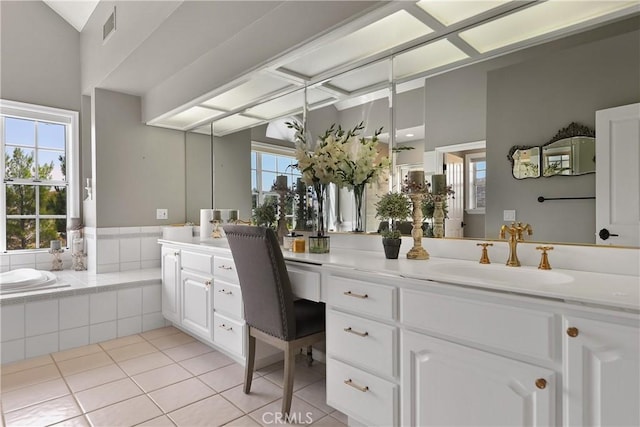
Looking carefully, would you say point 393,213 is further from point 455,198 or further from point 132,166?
point 132,166

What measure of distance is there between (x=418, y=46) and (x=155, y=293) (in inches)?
117

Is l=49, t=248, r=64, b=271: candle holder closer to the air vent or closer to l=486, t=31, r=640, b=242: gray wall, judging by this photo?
the air vent

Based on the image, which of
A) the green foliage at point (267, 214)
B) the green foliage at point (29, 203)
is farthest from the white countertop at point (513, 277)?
the green foliage at point (29, 203)

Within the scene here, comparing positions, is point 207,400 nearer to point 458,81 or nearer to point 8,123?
point 458,81

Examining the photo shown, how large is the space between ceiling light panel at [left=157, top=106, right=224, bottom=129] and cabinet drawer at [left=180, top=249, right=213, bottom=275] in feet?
4.41

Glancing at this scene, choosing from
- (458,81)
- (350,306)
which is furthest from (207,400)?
(458,81)

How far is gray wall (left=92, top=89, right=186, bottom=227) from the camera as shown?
3469mm

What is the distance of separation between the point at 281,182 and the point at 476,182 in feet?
4.62

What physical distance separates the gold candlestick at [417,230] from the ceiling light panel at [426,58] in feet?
2.38

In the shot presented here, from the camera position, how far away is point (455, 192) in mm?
1818

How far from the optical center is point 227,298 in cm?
239

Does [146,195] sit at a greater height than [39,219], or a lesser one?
greater

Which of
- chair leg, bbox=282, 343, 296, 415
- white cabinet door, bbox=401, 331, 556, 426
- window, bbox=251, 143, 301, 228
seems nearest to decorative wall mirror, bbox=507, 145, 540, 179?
white cabinet door, bbox=401, 331, 556, 426

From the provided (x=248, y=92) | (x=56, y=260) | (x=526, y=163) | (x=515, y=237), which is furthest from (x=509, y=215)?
(x=56, y=260)
